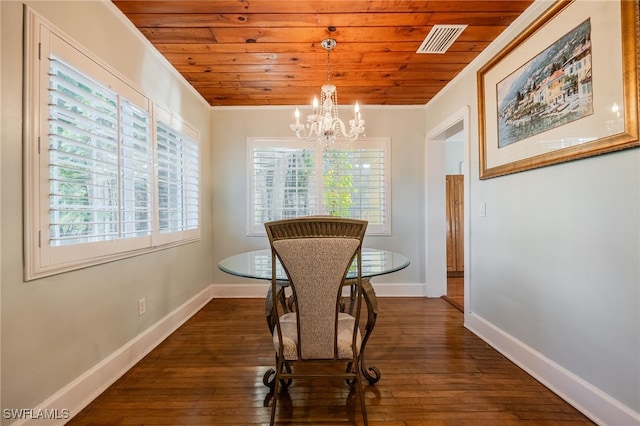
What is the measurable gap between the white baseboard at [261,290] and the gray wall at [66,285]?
1031 millimetres

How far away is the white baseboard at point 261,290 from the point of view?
11.7 ft

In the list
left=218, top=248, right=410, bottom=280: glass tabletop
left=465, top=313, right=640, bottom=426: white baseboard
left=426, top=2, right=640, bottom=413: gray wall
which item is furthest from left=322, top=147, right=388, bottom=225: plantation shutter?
left=465, top=313, right=640, bottom=426: white baseboard

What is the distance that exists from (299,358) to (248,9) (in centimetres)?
214

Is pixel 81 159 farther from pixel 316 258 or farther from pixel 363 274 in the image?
pixel 363 274

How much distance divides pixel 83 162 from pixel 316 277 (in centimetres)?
145

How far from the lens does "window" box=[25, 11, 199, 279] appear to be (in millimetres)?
1312

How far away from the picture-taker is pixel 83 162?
1.56 metres

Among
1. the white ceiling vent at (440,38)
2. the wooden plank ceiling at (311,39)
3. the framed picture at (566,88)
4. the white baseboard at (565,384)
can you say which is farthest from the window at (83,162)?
the white baseboard at (565,384)

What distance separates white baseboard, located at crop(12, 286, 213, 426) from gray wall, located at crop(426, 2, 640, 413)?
2.77 meters

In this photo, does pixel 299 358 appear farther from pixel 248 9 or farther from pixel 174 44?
pixel 174 44

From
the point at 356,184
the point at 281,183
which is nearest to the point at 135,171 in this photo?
the point at 281,183

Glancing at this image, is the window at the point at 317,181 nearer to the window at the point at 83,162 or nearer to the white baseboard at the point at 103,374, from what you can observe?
the window at the point at 83,162

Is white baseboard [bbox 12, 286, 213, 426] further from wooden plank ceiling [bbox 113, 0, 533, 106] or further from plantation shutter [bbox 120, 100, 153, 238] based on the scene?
wooden plank ceiling [bbox 113, 0, 533, 106]

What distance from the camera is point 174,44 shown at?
2225 millimetres
